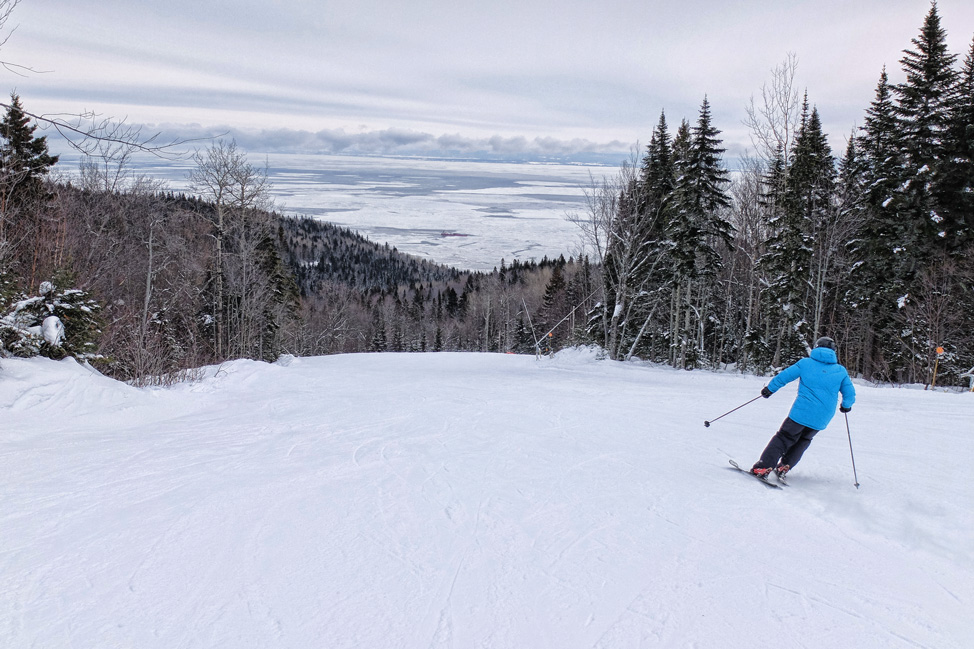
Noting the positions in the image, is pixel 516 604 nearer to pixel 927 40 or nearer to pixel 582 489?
pixel 582 489

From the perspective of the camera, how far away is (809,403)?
20.7 feet

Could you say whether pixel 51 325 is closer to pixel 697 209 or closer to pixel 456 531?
pixel 456 531

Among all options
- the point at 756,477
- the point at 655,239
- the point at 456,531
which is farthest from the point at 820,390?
the point at 655,239

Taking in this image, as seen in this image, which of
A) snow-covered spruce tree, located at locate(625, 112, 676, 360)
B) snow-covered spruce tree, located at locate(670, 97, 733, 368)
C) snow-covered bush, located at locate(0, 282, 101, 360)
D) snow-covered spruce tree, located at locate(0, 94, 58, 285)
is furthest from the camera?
snow-covered spruce tree, located at locate(625, 112, 676, 360)

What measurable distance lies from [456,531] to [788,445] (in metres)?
4.13

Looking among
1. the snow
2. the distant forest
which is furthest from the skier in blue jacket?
the distant forest

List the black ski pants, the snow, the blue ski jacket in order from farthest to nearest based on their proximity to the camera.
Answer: the black ski pants
the blue ski jacket
the snow

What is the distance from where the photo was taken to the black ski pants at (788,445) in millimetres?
6371

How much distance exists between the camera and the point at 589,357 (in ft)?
83.7

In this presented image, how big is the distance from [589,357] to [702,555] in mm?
21121

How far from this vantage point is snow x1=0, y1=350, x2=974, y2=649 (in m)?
3.54

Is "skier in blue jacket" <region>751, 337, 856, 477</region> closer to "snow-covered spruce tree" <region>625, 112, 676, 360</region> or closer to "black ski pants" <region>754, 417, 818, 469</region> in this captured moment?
"black ski pants" <region>754, 417, 818, 469</region>

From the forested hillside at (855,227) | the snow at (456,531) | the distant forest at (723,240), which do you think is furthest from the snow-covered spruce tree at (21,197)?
the forested hillside at (855,227)

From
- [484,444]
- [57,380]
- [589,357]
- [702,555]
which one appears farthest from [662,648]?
[589,357]
